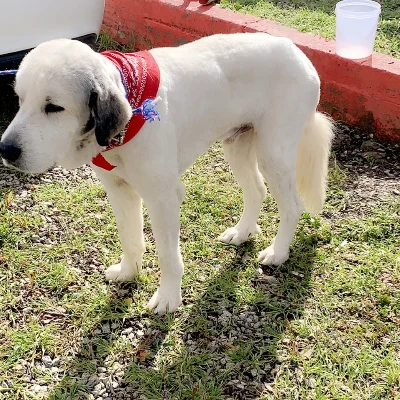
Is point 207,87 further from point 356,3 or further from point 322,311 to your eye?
point 356,3

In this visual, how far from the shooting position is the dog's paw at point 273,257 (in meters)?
3.63

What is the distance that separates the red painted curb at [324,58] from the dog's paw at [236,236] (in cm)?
164

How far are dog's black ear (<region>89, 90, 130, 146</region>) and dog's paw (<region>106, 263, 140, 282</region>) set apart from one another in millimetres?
1190

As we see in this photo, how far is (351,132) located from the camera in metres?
4.85

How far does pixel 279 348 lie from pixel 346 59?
8.72 ft

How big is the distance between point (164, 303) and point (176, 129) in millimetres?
1011

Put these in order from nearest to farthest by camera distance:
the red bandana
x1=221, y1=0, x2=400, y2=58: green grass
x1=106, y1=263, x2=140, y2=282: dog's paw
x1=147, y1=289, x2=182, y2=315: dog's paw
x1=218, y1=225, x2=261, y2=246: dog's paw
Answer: the red bandana, x1=147, y1=289, x2=182, y2=315: dog's paw, x1=106, y1=263, x2=140, y2=282: dog's paw, x1=218, y1=225, x2=261, y2=246: dog's paw, x1=221, y1=0, x2=400, y2=58: green grass

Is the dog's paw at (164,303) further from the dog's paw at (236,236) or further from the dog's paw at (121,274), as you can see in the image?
the dog's paw at (236,236)

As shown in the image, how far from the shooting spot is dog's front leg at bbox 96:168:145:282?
310 centimetres

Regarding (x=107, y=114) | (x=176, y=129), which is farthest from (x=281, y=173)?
(x=107, y=114)

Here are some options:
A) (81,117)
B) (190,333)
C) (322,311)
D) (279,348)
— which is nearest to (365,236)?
(322,311)

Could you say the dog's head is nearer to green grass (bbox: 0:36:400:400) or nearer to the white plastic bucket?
green grass (bbox: 0:36:400:400)

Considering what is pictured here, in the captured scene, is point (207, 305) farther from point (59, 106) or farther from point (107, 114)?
point (59, 106)

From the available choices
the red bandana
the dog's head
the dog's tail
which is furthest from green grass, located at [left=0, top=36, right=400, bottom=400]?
the dog's head
